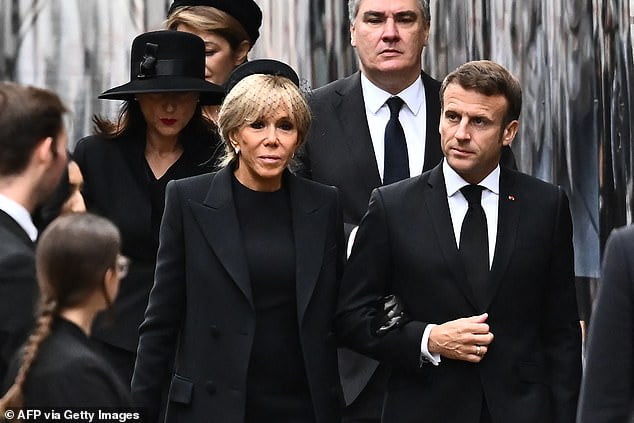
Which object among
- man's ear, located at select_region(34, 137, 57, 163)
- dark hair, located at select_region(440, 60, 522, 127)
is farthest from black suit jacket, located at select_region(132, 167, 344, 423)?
man's ear, located at select_region(34, 137, 57, 163)

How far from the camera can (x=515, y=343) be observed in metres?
6.34

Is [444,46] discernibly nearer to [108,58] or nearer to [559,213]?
[108,58]

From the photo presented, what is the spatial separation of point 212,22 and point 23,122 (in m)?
2.69

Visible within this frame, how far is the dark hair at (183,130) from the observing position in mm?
7336

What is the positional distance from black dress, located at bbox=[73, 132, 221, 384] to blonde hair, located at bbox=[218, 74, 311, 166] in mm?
694

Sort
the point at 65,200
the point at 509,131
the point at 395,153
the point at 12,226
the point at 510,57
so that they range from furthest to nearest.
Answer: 1. the point at 510,57
2. the point at 395,153
3. the point at 509,131
4. the point at 65,200
5. the point at 12,226

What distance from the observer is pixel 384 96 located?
728 centimetres

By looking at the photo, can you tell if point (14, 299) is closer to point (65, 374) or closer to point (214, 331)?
point (65, 374)

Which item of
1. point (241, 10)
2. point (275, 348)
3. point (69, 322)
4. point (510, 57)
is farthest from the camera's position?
point (510, 57)

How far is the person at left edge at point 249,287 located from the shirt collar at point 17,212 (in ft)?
4.23

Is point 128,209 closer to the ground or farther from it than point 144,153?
closer to the ground

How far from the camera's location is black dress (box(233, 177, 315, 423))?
6305mm

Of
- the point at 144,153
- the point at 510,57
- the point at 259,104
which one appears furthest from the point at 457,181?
the point at 510,57

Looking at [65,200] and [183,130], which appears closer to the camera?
[65,200]
